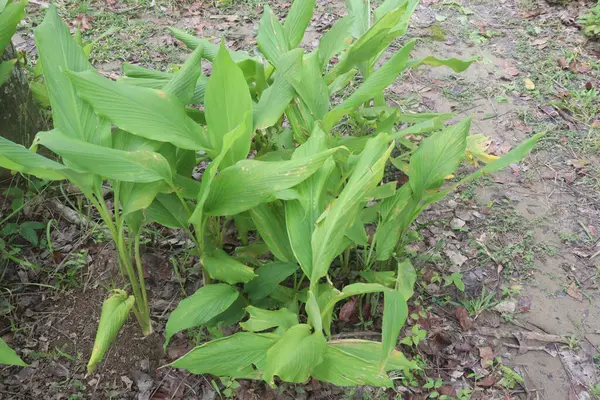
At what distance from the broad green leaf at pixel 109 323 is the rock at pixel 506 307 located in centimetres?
149

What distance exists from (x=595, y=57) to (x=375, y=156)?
294cm

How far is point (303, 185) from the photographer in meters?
1.68

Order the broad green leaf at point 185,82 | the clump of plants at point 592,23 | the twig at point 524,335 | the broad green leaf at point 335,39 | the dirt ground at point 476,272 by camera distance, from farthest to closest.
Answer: the clump of plants at point 592,23, the broad green leaf at point 335,39, the twig at point 524,335, the dirt ground at point 476,272, the broad green leaf at point 185,82

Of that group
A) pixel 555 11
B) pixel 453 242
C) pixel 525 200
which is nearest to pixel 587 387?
pixel 453 242

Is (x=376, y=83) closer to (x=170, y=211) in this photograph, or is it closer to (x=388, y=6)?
(x=388, y=6)

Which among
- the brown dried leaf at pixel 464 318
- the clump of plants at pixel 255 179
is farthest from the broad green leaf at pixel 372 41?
the brown dried leaf at pixel 464 318

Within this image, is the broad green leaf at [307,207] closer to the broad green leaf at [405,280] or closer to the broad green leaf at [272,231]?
the broad green leaf at [272,231]

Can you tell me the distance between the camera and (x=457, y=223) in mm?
2516

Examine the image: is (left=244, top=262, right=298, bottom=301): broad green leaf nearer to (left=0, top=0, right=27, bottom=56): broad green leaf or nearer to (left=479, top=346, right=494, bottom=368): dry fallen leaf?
(left=479, top=346, right=494, bottom=368): dry fallen leaf

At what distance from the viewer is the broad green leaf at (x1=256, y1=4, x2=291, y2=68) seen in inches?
82.0

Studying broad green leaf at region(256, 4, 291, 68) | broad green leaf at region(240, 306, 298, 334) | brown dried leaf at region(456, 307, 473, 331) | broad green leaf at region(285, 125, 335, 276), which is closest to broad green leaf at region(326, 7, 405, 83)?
broad green leaf at region(256, 4, 291, 68)

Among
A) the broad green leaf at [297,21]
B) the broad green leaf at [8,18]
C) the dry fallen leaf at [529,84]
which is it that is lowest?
the dry fallen leaf at [529,84]

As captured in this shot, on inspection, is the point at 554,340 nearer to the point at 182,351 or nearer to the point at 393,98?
the point at 182,351

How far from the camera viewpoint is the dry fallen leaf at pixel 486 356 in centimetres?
197
